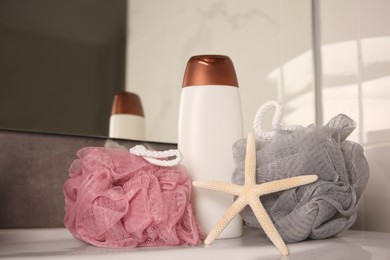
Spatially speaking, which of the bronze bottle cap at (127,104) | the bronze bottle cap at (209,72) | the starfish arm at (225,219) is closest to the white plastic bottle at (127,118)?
the bronze bottle cap at (127,104)

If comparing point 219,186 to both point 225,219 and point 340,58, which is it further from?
point 340,58

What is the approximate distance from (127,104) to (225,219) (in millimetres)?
320

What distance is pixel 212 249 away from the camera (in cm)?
47

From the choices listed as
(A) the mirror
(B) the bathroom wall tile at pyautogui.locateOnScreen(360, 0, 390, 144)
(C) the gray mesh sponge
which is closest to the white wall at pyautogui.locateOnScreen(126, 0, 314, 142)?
(A) the mirror

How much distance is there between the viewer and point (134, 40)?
0.78 meters

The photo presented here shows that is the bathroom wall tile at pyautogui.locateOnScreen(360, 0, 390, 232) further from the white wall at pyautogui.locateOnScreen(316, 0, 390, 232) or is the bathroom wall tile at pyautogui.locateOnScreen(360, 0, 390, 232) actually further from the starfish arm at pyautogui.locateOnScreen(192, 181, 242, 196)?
the starfish arm at pyautogui.locateOnScreen(192, 181, 242, 196)

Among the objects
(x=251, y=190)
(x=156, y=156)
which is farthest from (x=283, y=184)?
(x=156, y=156)

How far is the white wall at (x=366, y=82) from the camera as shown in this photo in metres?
0.80

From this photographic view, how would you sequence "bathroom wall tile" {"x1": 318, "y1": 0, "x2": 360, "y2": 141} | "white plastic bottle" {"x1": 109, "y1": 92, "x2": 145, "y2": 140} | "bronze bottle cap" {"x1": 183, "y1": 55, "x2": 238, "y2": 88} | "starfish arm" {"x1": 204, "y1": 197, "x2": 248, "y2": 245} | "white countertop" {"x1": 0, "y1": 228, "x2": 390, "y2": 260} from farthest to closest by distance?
"bathroom wall tile" {"x1": 318, "y1": 0, "x2": 360, "y2": 141} < "white plastic bottle" {"x1": 109, "y1": 92, "x2": 145, "y2": 140} < "bronze bottle cap" {"x1": 183, "y1": 55, "x2": 238, "y2": 88} < "starfish arm" {"x1": 204, "y1": 197, "x2": 248, "y2": 245} < "white countertop" {"x1": 0, "y1": 228, "x2": 390, "y2": 260}

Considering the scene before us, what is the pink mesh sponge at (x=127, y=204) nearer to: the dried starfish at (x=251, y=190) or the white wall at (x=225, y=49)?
the dried starfish at (x=251, y=190)

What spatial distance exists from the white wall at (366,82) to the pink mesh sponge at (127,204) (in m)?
0.42

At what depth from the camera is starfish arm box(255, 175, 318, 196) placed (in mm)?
541

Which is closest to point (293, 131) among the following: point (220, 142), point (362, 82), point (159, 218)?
point (220, 142)

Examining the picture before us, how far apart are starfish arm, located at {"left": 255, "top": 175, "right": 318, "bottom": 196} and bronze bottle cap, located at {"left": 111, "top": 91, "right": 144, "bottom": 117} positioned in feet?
1.02
